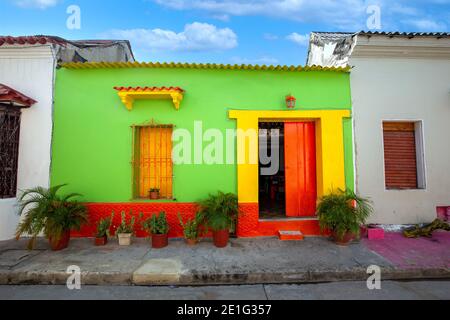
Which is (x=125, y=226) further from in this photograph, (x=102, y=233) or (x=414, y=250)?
(x=414, y=250)

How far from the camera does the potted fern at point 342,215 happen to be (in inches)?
203

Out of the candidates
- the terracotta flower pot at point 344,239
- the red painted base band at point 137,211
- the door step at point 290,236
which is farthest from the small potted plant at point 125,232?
the terracotta flower pot at point 344,239

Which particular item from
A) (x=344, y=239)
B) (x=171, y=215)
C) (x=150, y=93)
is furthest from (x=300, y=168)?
(x=150, y=93)

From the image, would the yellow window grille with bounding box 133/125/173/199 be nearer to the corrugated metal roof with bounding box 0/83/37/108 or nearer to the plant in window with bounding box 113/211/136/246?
the plant in window with bounding box 113/211/136/246

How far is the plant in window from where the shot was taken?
5.26 m

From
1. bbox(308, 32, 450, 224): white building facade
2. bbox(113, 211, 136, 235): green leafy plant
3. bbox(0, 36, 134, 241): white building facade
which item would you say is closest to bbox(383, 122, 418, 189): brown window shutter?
bbox(308, 32, 450, 224): white building facade

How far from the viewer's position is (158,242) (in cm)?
511

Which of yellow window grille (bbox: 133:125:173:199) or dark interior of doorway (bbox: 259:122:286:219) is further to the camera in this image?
dark interior of doorway (bbox: 259:122:286:219)

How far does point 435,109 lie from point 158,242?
24.4 feet

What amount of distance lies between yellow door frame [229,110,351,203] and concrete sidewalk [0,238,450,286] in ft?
5.03

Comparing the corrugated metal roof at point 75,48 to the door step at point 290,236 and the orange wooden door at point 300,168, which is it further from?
the door step at point 290,236

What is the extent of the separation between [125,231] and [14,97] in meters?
3.83

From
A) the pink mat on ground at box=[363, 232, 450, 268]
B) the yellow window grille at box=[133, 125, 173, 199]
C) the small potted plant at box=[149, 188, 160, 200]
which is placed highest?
the yellow window grille at box=[133, 125, 173, 199]
